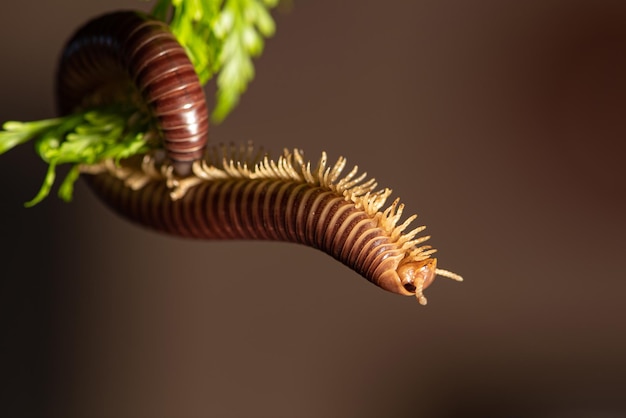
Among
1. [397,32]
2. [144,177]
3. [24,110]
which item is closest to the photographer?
[144,177]

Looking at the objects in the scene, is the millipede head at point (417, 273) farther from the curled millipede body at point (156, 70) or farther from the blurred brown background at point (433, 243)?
the blurred brown background at point (433, 243)

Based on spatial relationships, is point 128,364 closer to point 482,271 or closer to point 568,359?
point 482,271

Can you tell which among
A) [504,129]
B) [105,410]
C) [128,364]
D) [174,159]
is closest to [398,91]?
[504,129]

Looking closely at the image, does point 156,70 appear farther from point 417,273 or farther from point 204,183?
point 417,273

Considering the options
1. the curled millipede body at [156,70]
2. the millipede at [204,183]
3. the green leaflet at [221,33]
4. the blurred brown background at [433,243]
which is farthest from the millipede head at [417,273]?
the blurred brown background at [433,243]

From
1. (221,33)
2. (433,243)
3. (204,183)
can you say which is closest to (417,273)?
(204,183)

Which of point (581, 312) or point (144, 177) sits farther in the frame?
point (581, 312)

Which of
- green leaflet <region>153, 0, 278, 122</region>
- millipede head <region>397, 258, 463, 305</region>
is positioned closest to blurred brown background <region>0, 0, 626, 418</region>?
green leaflet <region>153, 0, 278, 122</region>

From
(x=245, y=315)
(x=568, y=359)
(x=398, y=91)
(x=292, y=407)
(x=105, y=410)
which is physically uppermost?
(x=398, y=91)

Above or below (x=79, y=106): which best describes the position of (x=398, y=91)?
above
